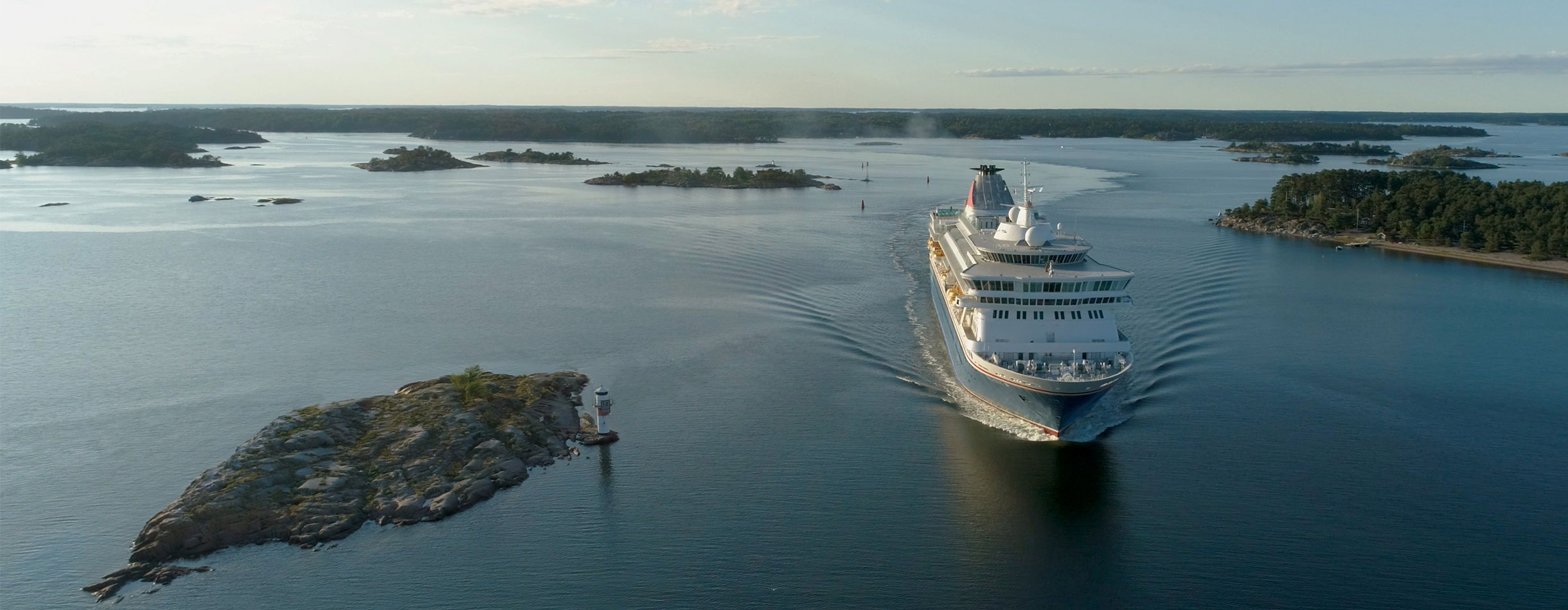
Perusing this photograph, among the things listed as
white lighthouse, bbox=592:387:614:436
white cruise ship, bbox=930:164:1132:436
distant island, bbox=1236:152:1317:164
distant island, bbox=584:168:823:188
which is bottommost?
white lighthouse, bbox=592:387:614:436

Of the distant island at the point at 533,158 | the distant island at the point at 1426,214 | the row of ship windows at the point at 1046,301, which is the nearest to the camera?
the row of ship windows at the point at 1046,301

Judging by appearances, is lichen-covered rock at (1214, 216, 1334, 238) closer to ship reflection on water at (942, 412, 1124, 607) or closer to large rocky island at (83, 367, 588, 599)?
ship reflection on water at (942, 412, 1124, 607)

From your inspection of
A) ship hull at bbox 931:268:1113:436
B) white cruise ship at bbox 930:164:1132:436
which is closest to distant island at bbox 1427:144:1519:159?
white cruise ship at bbox 930:164:1132:436

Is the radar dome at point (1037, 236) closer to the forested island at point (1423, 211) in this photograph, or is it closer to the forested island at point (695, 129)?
the forested island at point (1423, 211)

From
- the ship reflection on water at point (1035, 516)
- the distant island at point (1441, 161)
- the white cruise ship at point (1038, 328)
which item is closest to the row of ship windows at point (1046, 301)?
the white cruise ship at point (1038, 328)

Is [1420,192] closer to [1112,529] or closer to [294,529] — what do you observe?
[1112,529]
